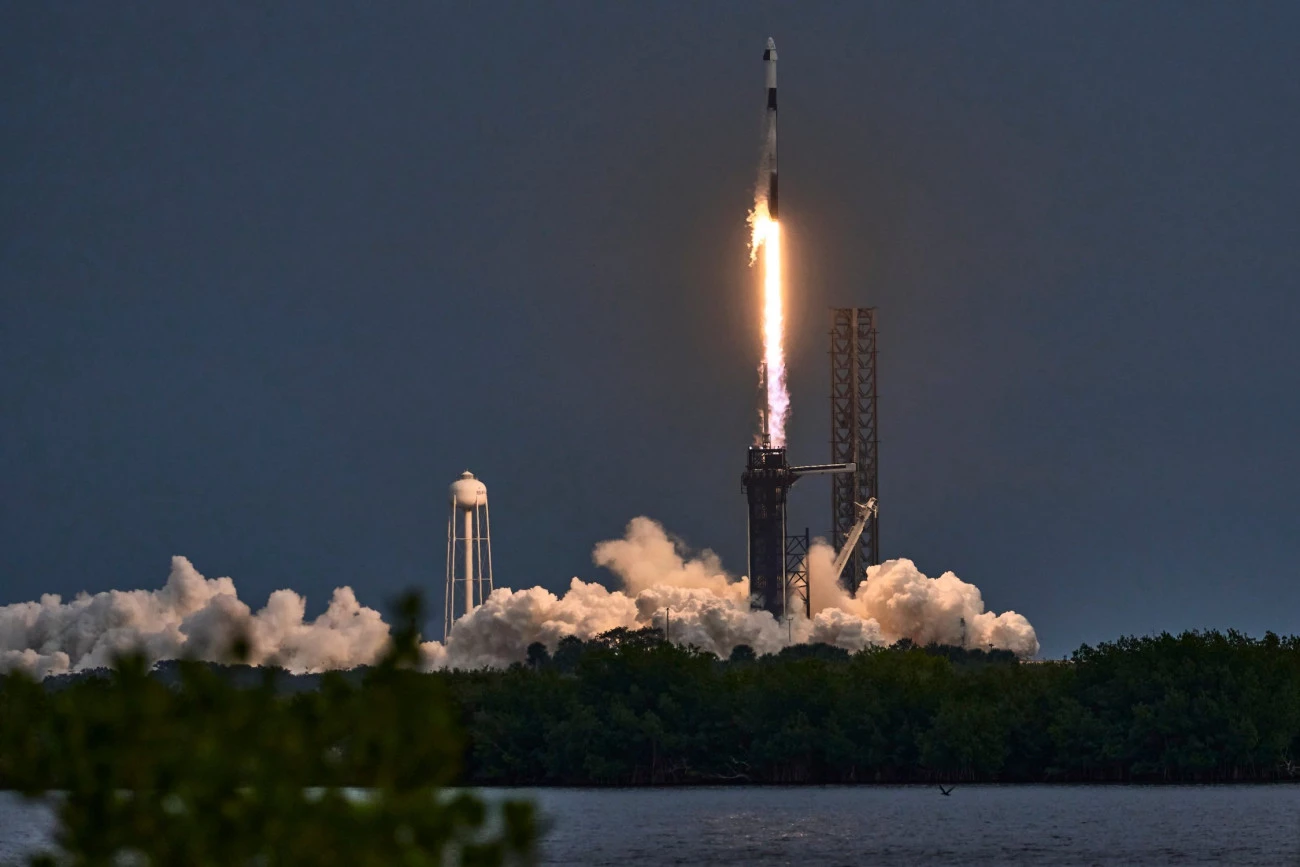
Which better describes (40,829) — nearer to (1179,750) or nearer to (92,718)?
(1179,750)

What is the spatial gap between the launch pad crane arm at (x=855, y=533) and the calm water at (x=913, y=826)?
732 inches

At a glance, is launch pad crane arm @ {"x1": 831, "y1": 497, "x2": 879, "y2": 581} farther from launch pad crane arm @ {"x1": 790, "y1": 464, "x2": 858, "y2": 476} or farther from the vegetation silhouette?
the vegetation silhouette

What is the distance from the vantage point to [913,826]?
93188 millimetres

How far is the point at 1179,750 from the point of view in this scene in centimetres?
10875

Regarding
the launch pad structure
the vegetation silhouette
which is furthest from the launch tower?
the vegetation silhouette

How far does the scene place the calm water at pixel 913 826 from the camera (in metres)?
79.9

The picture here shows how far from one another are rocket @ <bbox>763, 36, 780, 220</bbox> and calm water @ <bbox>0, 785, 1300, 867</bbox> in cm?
3059

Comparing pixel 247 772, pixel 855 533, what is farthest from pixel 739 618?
pixel 247 772

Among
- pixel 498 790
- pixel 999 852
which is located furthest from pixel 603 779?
pixel 999 852

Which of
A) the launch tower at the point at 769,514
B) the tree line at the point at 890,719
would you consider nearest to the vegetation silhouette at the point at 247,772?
the tree line at the point at 890,719

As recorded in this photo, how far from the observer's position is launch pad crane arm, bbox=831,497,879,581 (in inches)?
5217

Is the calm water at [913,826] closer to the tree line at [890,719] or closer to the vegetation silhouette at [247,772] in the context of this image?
the tree line at [890,719]

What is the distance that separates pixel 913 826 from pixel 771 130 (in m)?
43.6

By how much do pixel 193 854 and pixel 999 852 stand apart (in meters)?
72.8
